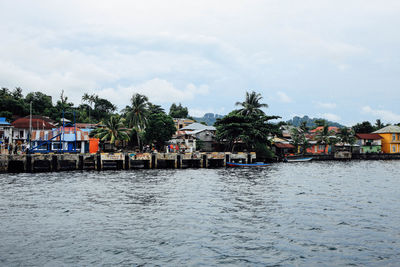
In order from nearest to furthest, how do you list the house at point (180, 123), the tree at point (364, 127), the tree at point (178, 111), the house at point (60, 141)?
the house at point (60, 141), the tree at point (364, 127), the house at point (180, 123), the tree at point (178, 111)

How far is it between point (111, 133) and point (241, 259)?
210 ft

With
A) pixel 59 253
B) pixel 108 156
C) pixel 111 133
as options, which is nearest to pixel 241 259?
pixel 59 253

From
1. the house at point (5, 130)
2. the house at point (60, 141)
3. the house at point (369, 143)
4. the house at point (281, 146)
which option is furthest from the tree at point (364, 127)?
the house at point (5, 130)

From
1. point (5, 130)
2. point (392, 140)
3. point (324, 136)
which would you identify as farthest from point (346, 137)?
point (5, 130)

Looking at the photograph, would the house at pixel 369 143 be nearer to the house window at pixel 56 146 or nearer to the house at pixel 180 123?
the house at pixel 180 123

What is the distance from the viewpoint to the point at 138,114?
263 feet

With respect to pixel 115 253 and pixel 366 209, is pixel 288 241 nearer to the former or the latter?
pixel 115 253

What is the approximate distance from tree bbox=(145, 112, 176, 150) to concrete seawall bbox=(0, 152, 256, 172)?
21.7m

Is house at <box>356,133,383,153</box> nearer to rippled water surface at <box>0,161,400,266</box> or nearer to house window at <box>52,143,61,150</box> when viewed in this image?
rippled water surface at <box>0,161,400,266</box>

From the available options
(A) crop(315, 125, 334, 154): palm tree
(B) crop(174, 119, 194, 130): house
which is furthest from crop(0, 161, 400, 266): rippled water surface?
A: (B) crop(174, 119, 194, 130): house

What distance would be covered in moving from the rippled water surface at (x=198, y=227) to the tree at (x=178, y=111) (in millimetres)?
113314

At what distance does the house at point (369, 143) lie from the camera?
10470 cm

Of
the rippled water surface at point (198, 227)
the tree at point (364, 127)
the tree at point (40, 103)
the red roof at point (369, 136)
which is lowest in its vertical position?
the rippled water surface at point (198, 227)

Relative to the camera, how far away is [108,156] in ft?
173
